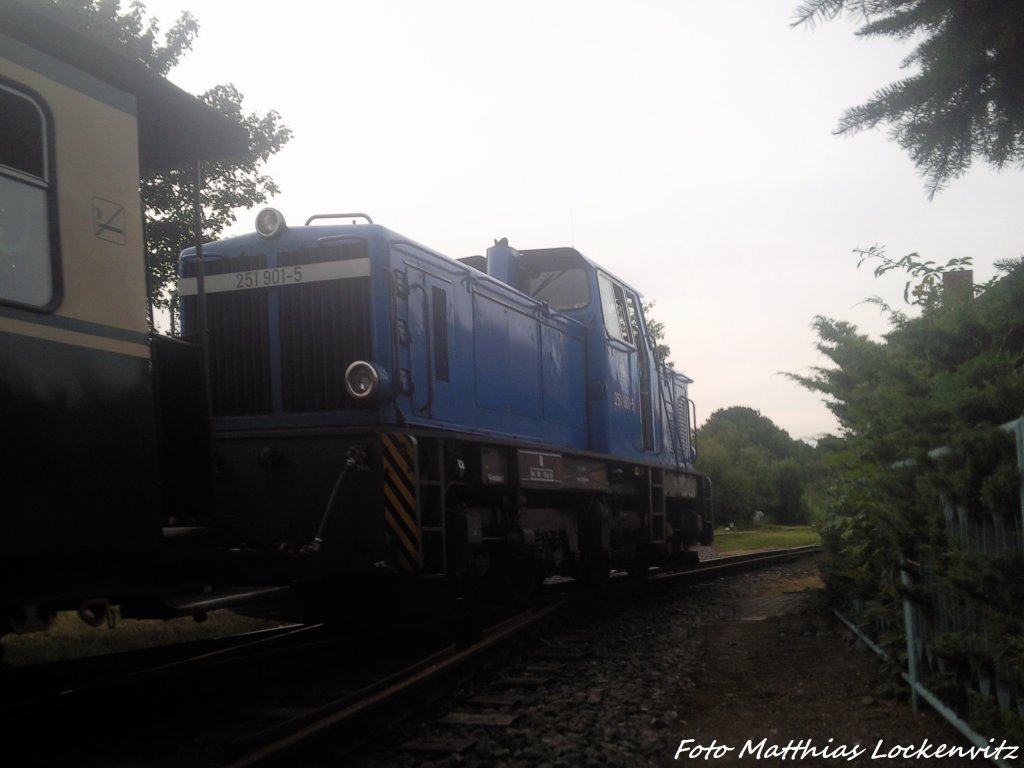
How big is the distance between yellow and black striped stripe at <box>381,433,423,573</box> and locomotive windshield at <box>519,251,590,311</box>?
459 centimetres

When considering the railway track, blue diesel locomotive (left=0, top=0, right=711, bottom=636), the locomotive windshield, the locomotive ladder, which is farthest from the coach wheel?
the railway track

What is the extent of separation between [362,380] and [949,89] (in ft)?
14.4

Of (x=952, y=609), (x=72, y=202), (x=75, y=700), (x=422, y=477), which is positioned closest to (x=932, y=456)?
(x=952, y=609)

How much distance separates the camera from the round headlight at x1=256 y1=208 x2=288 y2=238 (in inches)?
292

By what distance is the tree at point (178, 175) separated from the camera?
1273cm

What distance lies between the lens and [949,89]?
11.0ft

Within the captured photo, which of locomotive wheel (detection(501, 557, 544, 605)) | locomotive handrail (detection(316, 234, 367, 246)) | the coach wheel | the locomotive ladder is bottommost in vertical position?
the coach wheel

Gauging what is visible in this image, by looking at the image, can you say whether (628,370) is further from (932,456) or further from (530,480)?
(932,456)

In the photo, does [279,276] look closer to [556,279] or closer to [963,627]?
[556,279]

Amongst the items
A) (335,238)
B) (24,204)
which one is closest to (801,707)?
(335,238)

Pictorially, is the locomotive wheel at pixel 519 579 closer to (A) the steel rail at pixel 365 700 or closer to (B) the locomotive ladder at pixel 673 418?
(A) the steel rail at pixel 365 700

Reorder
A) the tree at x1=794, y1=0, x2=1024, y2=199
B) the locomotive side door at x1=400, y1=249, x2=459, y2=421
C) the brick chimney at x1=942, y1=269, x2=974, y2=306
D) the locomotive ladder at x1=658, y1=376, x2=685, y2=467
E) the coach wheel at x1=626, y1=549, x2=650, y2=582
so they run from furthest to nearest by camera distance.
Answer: the locomotive ladder at x1=658, y1=376, x2=685, y2=467 < the coach wheel at x1=626, y1=549, x2=650, y2=582 < the locomotive side door at x1=400, y1=249, x2=459, y2=421 < the brick chimney at x1=942, y1=269, x2=974, y2=306 < the tree at x1=794, y1=0, x2=1024, y2=199

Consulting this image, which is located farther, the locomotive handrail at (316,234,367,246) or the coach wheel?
the coach wheel

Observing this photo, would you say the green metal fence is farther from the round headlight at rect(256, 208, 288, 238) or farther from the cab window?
the cab window
